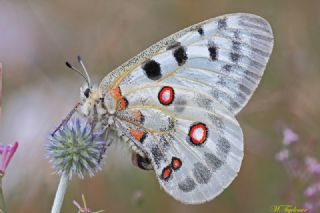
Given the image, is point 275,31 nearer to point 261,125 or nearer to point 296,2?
point 296,2

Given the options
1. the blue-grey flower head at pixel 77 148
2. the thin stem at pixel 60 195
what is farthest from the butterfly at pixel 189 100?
the thin stem at pixel 60 195

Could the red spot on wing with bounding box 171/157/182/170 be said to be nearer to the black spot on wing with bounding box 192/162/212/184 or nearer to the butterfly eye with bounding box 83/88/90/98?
the black spot on wing with bounding box 192/162/212/184

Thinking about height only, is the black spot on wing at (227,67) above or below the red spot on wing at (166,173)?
above

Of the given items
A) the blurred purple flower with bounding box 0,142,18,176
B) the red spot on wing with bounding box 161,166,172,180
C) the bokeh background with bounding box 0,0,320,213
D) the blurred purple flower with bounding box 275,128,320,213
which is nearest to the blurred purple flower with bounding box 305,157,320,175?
the blurred purple flower with bounding box 275,128,320,213

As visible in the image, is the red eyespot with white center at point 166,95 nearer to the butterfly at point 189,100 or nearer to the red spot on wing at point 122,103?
the butterfly at point 189,100

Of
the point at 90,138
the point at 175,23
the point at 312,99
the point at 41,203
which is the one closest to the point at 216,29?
the point at 90,138

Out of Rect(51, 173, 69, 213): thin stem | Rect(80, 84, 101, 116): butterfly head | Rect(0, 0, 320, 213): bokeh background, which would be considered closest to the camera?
Rect(51, 173, 69, 213): thin stem

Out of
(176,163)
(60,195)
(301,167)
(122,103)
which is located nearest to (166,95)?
(122,103)
